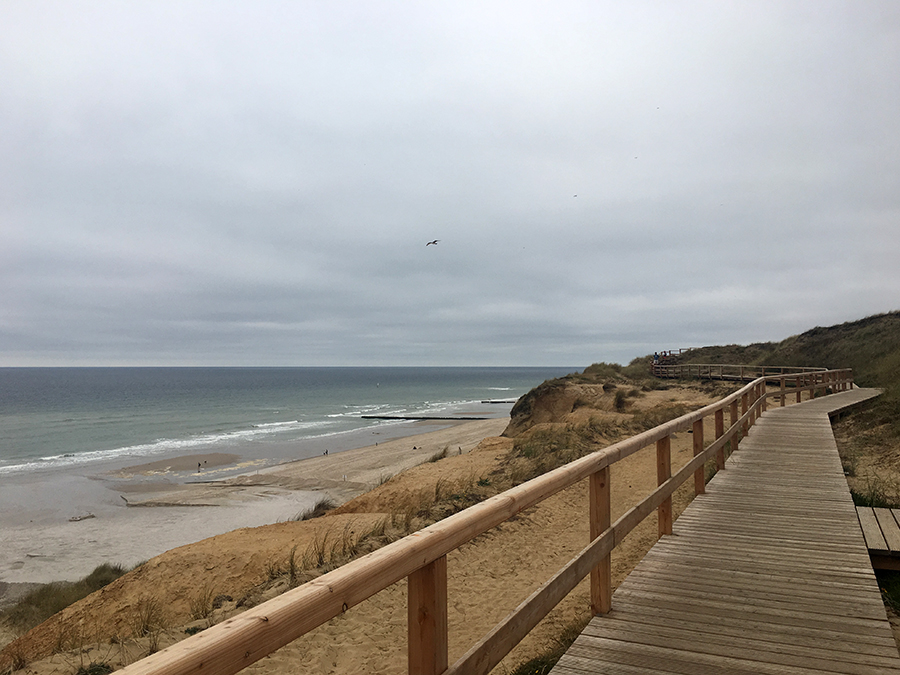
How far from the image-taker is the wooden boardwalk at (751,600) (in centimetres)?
302

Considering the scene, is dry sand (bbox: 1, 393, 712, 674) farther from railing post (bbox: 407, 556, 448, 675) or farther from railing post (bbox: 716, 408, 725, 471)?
railing post (bbox: 407, 556, 448, 675)

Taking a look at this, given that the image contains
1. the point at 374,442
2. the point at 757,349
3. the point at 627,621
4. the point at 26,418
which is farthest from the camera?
the point at 26,418

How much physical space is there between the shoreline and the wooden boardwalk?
13355mm

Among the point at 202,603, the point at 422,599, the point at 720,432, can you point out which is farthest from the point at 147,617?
the point at 720,432

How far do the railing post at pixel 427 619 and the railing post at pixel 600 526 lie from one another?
5.99 feet

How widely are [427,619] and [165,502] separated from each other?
70.3 ft

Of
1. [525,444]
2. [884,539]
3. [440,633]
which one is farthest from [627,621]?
[525,444]

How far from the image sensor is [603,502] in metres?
3.57

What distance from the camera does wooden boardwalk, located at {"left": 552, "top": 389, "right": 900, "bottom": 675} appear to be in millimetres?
3016

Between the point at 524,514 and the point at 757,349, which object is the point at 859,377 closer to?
the point at 757,349

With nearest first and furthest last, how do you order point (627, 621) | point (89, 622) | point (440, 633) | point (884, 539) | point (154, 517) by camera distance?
point (440, 633), point (627, 621), point (884, 539), point (89, 622), point (154, 517)

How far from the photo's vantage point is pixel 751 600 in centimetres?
385

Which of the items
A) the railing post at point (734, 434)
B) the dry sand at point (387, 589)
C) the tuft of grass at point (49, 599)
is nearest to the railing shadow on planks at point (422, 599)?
the dry sand at point (387, 589)

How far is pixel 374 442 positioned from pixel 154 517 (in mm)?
18229
